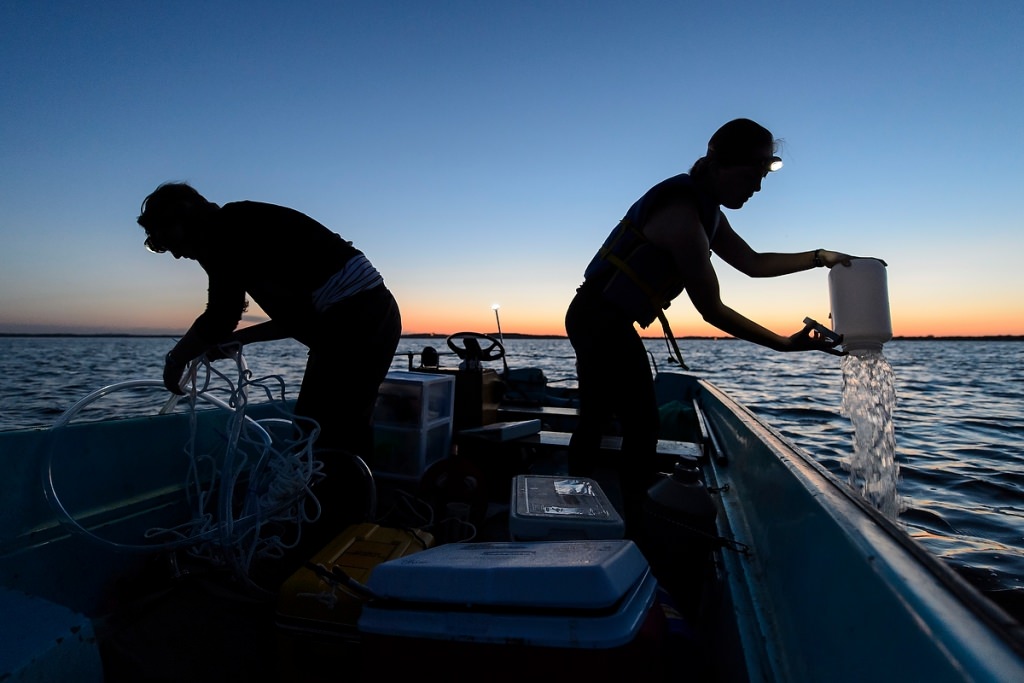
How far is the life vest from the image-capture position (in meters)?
2.00

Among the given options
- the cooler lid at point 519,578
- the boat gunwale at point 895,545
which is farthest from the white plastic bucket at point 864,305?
the cooler lid at point 519,578

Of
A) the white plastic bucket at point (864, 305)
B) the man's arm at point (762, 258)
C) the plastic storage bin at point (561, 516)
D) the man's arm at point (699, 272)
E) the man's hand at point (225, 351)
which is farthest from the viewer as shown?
the man's arm at point (762, 258)

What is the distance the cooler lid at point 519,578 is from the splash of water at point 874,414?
1074 millimetres

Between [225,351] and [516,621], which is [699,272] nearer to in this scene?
[516,621]

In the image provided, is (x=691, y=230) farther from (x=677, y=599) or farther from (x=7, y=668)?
(x=7, y=668)

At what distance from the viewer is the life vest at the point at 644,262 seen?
200 cm

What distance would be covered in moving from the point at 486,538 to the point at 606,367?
98 centimetres

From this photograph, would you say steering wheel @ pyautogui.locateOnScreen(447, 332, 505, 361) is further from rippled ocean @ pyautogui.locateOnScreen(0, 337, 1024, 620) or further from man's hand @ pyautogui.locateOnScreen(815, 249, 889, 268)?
man's hand @ pyautogui.locateOnScreen(815, 249, 889, 268)

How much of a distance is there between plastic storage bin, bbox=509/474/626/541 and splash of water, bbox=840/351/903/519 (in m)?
0.86

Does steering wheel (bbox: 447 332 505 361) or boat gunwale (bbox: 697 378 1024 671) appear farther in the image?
steering wheel (bbox: 447 332 505 361)

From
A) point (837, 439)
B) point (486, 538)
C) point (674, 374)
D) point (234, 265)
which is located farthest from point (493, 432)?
point (837, 439)

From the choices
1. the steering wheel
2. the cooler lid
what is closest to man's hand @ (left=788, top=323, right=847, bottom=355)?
the cooler lid

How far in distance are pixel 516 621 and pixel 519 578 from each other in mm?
75

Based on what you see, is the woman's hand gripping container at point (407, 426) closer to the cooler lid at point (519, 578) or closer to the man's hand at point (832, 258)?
the cooler lid at point (519, 578)
